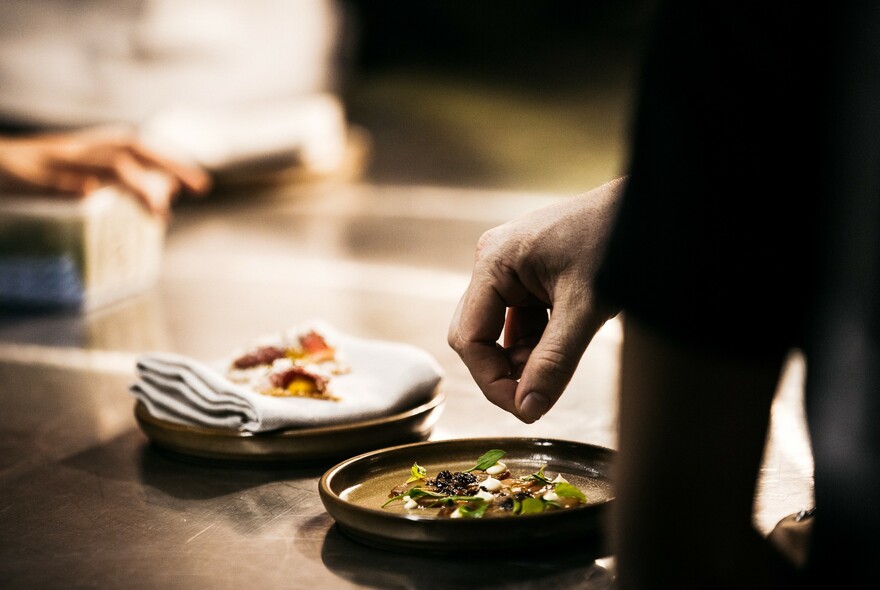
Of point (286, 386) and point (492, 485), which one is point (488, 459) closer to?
point (492, 485)

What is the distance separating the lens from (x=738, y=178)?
567 mm

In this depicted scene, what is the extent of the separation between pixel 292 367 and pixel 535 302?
0.30m

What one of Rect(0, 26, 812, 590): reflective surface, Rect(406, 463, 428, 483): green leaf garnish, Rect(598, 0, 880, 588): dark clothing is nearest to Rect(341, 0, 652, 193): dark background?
Rect(0, 26, 812, 590): reflective surface

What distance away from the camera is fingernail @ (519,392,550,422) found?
0.86m

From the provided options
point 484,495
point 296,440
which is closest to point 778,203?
point 484,495

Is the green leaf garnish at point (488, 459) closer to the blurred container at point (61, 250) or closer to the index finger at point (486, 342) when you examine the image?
the index finger at point (486, 342)

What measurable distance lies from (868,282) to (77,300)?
165 centimetres

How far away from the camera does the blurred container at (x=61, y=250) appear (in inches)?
75.2

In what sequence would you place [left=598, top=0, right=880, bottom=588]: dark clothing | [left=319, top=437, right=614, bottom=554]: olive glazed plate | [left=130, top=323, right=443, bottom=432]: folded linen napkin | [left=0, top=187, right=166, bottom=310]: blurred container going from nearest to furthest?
[left=598, top=0, right=880, bottom=588]: dark clothing, [left=319, top=437, right=614, bottom=554]: olive glazed plate, [left=130, top=323, right=443, bottom=432]: folded linen napkin, [left=0, top=187, right=166, bottom=310]: blurred container

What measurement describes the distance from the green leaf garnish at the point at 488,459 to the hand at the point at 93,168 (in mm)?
1245

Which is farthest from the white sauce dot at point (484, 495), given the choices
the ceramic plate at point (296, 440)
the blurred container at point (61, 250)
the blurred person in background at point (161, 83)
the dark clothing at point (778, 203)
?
the blurred person in background at point (161, 83)

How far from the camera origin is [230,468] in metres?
1.10

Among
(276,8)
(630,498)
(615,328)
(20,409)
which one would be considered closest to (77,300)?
(20,409)

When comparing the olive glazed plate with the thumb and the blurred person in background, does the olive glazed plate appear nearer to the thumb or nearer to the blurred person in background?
the thumb
